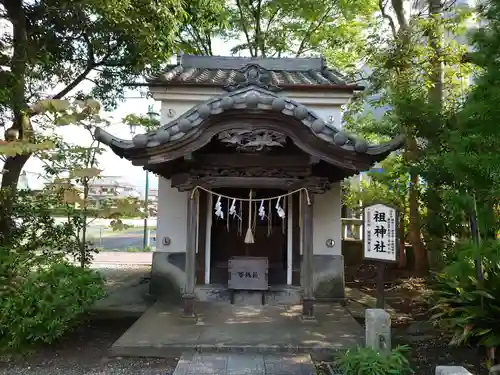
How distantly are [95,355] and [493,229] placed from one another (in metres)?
7.10

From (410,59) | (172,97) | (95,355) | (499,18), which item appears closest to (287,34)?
(410,59)

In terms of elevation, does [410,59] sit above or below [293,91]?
above

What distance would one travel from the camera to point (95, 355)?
6188 mm

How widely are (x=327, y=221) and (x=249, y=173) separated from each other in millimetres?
2914

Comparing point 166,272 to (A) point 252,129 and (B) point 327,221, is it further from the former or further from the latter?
(A) point 252,129

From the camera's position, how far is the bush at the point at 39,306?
5746 millimetres

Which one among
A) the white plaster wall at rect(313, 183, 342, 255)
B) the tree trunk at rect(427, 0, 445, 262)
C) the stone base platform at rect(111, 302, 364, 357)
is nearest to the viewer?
the stone base platform at rect(111, 302, 364, 357)

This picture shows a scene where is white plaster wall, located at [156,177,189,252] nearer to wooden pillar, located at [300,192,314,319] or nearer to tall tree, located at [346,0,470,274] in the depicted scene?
wooden pillar, located at [300,192,314,319]

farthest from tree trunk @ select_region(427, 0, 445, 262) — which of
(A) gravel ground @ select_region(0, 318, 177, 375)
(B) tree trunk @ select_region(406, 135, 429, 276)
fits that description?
(A) gravel ground @ select_region(0, 318, 177, 375)

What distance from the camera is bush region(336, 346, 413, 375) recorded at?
4934mm

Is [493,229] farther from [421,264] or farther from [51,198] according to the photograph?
[51,198]

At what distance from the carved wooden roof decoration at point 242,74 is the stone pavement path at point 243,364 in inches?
203

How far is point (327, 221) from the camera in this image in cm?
939

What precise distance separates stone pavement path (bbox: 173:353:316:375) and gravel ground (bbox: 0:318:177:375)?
41cm
